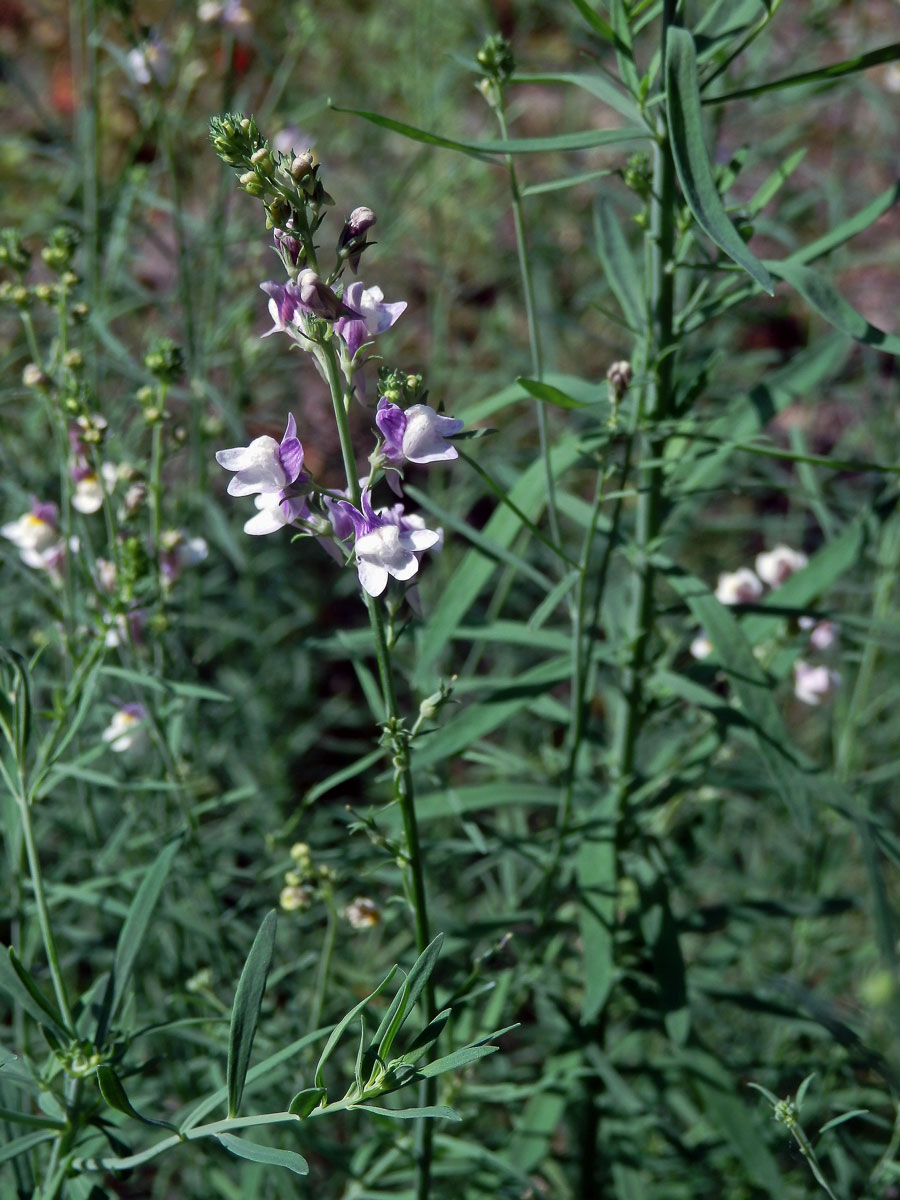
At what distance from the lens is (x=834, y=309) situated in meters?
1.41

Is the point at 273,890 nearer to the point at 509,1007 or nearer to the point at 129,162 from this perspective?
the point at 509,1007

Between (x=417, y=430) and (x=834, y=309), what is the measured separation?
62 cm

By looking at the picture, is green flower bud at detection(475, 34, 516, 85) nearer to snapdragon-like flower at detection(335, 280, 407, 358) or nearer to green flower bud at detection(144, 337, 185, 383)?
snapdragon-like flower at detection(335, 280, 407, 358)

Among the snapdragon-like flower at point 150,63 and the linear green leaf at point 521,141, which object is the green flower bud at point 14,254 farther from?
the linear green leaf at point 521,141

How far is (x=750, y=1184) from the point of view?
2205 mm

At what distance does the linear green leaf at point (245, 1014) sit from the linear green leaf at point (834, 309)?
3.29 feet

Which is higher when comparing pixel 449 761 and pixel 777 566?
pixel 777 566

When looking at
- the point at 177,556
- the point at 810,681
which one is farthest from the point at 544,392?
the point at 810,681

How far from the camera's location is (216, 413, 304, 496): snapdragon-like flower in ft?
3.82

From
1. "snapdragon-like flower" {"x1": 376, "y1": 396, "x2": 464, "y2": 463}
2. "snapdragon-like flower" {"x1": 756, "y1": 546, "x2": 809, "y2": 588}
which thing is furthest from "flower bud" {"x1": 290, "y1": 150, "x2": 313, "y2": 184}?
"snapdragon-like flower" {"x1": 756, "y1": 546, "x2": 809, "y2": 588}

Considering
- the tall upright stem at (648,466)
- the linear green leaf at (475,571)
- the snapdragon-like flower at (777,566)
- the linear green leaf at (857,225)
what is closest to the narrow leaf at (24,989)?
the linear green leaf at (475,571)

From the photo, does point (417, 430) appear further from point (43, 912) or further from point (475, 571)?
point (43, 912)

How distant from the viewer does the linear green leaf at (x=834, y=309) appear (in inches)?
55.1

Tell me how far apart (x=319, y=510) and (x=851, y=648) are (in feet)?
6.63
